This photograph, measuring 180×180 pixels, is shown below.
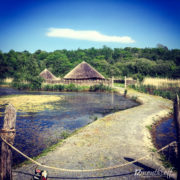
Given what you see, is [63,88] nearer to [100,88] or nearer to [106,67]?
[100,88]

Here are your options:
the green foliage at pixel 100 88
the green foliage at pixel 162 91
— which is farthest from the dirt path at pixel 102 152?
the green foliage at pixel 100 88

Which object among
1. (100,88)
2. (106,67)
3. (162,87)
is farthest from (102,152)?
(106,67)

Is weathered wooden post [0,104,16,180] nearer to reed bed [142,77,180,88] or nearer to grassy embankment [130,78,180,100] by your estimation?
grassy embankment [130,78,180,100]

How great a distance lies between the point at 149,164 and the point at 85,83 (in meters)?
28.4

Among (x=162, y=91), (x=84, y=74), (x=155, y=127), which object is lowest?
(x=155, y=127)

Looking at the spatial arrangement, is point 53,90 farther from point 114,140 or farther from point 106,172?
point 106,172

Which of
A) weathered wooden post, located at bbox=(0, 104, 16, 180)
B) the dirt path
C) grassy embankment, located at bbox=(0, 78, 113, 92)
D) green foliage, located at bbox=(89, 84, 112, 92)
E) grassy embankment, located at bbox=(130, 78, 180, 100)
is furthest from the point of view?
grassy embankment, located at bbox=(0, 78, 113, 92)

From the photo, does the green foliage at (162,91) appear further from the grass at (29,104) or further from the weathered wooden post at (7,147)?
the weathered wooden post at (7,147)

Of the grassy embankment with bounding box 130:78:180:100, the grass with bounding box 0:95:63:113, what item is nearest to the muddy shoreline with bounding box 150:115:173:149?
the grassy embankment with bounding box 130:78:180:100

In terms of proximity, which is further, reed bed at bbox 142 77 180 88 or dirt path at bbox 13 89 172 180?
reed bed at bbox 142 77 180 88

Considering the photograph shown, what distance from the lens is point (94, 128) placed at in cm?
779

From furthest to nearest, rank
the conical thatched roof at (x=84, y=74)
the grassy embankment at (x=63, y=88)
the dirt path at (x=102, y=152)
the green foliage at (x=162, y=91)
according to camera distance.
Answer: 1. the conical thatched roof at (x=84, y=74)
2. the grassy embankment at (x=63, y=88)
3. the green foliage at (x=162, y=91)
4. the dirt path at (x=102, y=152)

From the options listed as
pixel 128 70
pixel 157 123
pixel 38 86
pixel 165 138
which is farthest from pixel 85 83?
pixel 165 138

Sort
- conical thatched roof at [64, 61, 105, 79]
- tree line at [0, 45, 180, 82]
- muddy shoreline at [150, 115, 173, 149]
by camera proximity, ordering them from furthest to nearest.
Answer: conical thatched roof at [64, 61, 105, 79], tree line at [0, 45, 180, 82], muddy shoreline at [150, 115, 173, 149]
